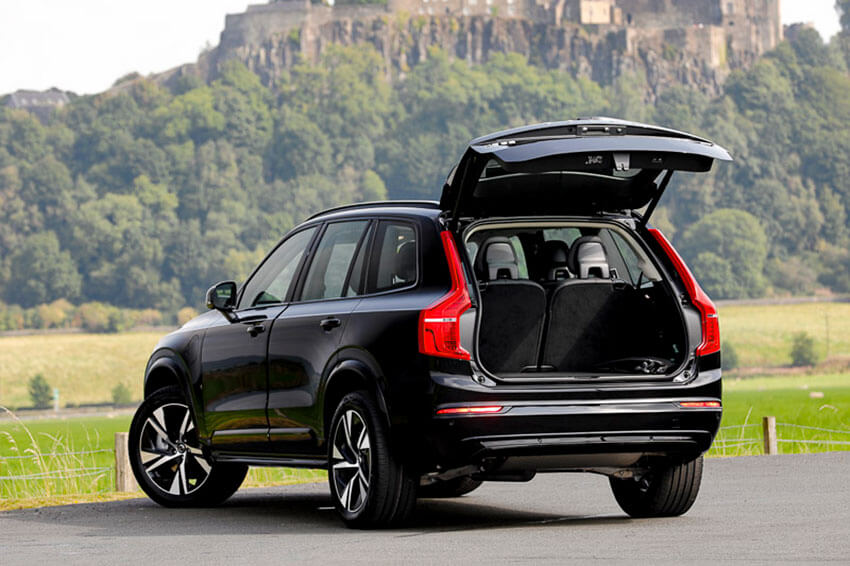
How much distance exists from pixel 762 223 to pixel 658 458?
17864 centimetres

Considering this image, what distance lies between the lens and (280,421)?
10141mm

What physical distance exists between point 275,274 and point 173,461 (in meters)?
1.66

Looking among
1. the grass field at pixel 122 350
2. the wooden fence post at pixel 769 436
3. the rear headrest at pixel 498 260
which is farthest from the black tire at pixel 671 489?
the grass field at pixel 122 350

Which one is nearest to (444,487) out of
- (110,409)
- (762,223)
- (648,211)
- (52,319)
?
(648,211)

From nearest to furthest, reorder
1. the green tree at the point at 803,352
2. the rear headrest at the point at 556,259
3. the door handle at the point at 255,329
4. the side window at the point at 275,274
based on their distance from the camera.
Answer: the rear headrest at the point at 556,259 < the door handle at the point at 255,329 < the side window at the point at 275,274 < the green tree at the point at 803,352

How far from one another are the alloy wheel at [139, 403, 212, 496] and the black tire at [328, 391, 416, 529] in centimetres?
216

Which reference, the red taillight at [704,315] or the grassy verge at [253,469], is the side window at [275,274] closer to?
the grassy verge at [253,469]

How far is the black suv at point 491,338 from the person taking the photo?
29.2 feet

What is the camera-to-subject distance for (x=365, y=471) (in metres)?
9.27

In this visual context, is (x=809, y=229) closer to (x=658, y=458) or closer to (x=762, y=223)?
(x=762, y=223)

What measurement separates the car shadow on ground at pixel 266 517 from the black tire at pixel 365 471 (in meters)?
0.14

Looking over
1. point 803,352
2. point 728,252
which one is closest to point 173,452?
point 803,352

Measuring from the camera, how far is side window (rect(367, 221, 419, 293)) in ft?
30.8

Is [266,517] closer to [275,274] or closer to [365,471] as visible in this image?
[275,274]
